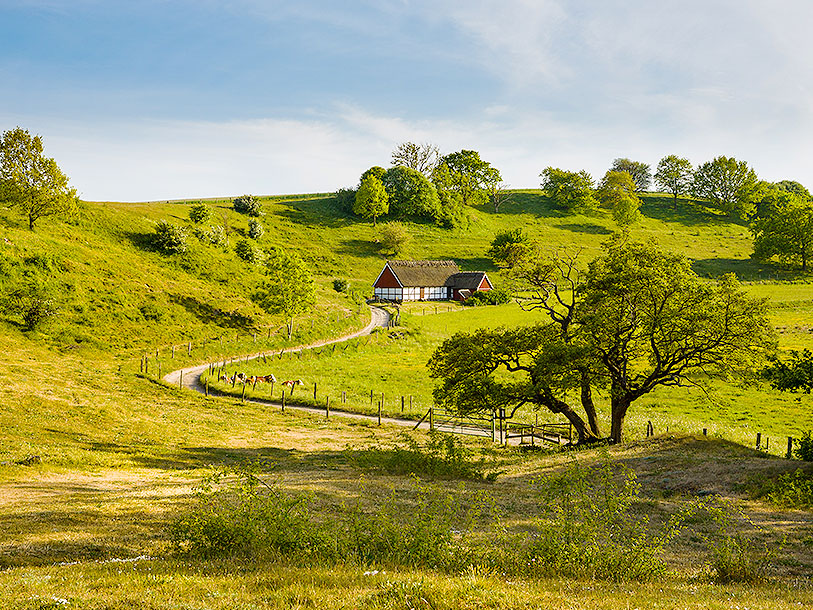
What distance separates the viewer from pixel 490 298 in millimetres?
87625

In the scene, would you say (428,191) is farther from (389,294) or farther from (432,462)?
(432,462)

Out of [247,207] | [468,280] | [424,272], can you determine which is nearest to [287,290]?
[424,272]

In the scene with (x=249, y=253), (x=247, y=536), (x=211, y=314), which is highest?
(x=249, y=253)

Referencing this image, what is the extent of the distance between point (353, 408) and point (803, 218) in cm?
10021

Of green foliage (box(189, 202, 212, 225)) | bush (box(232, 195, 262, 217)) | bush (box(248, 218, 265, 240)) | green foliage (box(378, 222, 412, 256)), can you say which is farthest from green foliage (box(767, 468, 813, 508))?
bush (box(232, 195, 262, 217))

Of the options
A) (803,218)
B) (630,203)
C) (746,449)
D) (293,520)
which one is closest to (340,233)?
(630,203)

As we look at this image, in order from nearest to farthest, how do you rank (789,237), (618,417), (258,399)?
(618,417), (258,399), (789,237)

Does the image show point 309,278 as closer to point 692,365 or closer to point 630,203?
point 692,365

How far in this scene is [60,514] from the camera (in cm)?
1221

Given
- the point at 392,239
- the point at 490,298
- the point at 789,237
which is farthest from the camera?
the point at 392,239

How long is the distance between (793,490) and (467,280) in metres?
78.5

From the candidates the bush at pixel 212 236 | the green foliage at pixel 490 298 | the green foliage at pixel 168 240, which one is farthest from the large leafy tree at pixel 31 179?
the green foliage at pixel 490 298

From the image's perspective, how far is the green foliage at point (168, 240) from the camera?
6806cm

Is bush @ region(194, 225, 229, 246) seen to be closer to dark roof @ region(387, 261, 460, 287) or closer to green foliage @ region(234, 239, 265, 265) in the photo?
green foliage @ region(234, 239, 265, 265)
